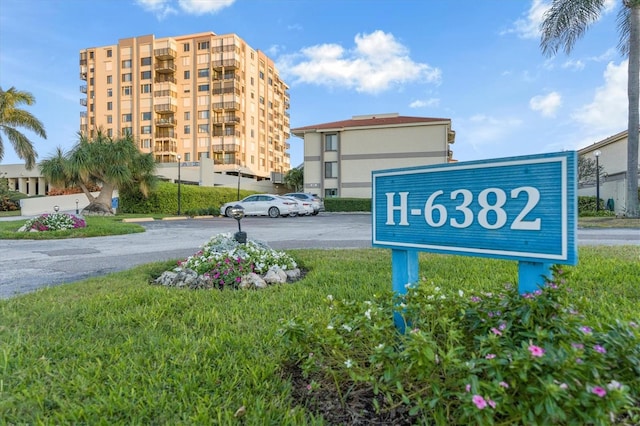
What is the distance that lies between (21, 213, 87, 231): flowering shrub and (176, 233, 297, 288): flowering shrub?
909cm

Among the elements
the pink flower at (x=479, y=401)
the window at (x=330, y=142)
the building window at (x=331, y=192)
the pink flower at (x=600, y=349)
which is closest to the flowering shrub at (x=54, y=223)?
the pink flower at (x=479, y=401)

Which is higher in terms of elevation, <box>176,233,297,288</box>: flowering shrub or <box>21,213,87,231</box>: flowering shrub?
<box>21,213,87,231</box>: flowering shrub

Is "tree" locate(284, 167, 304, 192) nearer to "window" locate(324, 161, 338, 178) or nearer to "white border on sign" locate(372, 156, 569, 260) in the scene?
"window" locate(324, 161, 338, 178)

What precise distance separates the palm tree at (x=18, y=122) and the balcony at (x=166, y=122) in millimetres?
29616

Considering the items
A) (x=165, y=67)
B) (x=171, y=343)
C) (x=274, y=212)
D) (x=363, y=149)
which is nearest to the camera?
(x=171, y=343)

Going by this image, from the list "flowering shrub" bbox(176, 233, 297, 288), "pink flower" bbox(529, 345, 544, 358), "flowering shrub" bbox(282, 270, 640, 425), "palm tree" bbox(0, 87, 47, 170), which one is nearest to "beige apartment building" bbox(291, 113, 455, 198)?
"palm tree" bbox(0, 87, 47, 170)

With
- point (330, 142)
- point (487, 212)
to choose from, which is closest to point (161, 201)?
A: point (330, 142)

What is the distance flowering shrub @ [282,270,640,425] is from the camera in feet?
4.23

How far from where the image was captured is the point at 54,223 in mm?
11938

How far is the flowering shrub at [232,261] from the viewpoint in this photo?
446 cm

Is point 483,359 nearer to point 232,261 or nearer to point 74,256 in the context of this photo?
point 232,261

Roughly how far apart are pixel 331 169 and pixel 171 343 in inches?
1262

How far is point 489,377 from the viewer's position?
4.66 ft

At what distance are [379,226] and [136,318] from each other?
87.1 inches
